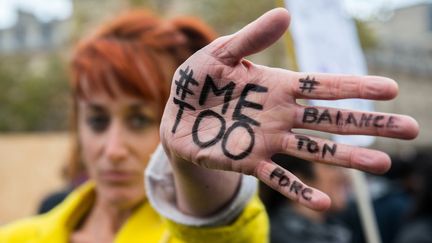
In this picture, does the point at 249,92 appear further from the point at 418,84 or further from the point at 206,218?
the point at 418,84

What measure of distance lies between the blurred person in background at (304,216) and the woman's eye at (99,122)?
3.62 feet

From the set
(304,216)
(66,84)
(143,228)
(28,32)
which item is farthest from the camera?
(28,32)

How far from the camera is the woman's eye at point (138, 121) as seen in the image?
1438mm

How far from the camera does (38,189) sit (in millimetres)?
7328

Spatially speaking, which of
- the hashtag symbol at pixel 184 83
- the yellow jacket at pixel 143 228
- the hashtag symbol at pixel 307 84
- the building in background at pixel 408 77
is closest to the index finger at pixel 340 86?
the hashtag symbol at pixel 307 84

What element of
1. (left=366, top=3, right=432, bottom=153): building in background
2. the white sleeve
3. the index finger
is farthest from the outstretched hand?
(left=366, top=3, right=432, bottom=153): building in background

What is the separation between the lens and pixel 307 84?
35.3 inches

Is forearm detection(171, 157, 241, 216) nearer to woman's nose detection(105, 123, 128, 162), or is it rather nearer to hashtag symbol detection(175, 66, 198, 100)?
hashtag symbol detection(175, 66, 198, 100)

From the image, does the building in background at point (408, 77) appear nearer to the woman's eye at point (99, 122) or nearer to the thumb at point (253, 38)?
the woman's eye at point (99, 122)

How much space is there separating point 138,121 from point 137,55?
164 millimetres

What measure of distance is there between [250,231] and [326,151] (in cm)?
37

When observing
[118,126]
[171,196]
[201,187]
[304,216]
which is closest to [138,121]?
[118,126]

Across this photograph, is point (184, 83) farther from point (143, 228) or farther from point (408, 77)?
point (408, 77)

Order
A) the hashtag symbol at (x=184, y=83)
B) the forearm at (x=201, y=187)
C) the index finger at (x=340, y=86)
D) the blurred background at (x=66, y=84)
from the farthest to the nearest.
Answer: the blurred background at (x=66, y=84) → the forearm at (x=201, y=187) → the hashtag symbol at (x=184, y=83) → the index finger at (x=340, y=86)
